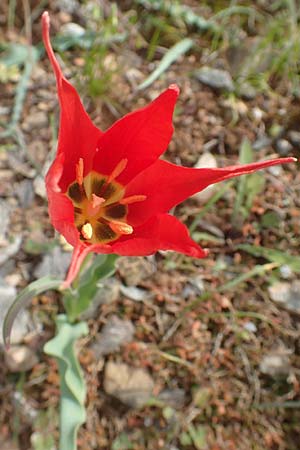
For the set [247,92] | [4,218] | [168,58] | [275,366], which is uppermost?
[168,58]

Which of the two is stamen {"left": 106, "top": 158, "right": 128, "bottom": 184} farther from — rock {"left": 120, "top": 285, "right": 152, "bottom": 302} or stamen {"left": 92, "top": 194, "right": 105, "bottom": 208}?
rock {"left": 120, "top": 285, "right": 152, "bottom": 302}

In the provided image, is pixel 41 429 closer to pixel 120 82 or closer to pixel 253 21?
pixel 120 82

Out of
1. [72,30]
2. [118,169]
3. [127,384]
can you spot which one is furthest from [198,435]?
[72,30]

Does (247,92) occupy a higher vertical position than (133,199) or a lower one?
lower

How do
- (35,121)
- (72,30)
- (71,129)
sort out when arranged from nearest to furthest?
(71,129), (35,121), (72,30)

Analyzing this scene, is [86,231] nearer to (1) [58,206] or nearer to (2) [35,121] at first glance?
(1) [58,206]

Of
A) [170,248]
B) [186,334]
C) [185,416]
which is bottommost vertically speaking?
[185,416]

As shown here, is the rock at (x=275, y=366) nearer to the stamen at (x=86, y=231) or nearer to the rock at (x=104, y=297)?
the rock at (x=104, y=297)

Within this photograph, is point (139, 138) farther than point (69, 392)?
No

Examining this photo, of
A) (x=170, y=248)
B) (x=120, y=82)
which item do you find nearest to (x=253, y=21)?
(x=120, y=82)
